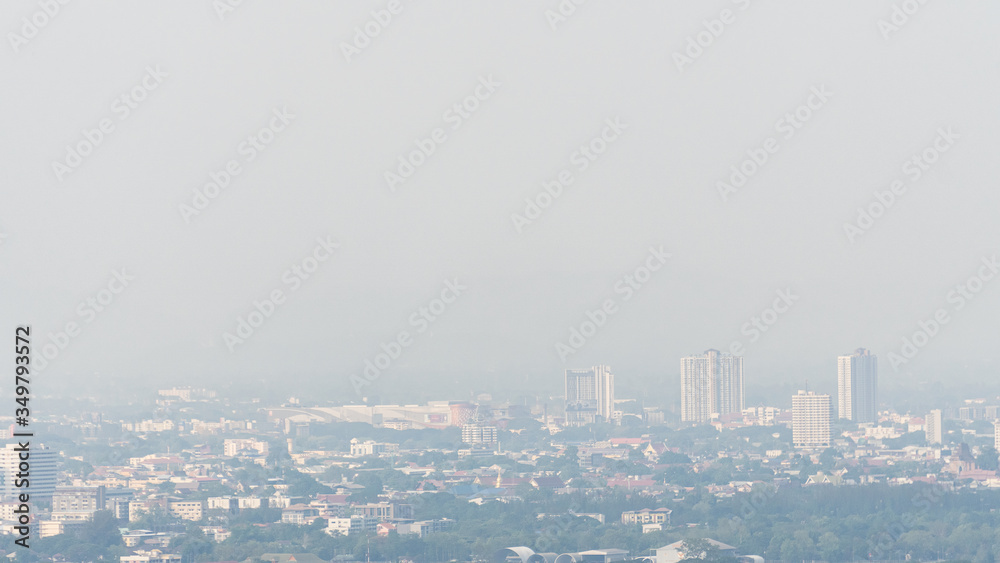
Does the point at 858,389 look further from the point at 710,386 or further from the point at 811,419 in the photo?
the point at 811,419

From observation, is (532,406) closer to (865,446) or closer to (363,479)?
(865,446)

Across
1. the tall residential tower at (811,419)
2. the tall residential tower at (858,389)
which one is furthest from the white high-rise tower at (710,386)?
the tall residential tower at (811,419)

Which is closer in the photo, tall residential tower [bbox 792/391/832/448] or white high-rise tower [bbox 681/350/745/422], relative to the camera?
tall residential tower [bbox 792/391/832/448]

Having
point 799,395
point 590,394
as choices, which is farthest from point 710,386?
point 799,395

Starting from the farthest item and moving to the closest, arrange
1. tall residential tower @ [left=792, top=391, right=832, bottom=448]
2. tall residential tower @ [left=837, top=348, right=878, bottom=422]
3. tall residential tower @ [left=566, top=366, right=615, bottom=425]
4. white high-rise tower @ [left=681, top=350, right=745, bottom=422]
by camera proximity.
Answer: tall residential tower @ [left=566, top=366, right=615, bottom=425] < white high-rise tower @ [left=681, top=350, right=745, bottom=422] < tall residential tower @ [left=837, top=348, right=878, bottom=422] < tall residential tower @ [left=792, top=391, right=832, bottom=448]

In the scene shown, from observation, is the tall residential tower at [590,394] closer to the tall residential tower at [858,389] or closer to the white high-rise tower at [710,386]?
the white high-rise tower at [710,386]

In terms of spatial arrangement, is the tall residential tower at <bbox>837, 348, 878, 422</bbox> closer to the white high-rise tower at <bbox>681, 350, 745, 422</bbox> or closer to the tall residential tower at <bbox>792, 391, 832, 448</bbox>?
the white high-rise tower at <bbox>681, 350, 745, 422</bbox>

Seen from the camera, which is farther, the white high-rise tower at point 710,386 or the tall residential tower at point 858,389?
the white high-rise tower at point 710,386

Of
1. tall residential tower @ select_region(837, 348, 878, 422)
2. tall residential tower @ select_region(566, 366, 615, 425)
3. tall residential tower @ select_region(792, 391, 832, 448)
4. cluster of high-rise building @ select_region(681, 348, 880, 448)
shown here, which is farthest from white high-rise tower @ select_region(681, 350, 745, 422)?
tall residential tower @ select_region(792, 391, 832, 448)

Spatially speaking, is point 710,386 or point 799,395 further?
point 710,386

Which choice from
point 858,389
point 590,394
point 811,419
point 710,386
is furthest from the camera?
point 590,394

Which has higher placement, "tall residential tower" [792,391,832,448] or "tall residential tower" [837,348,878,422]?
"tall residential tower" [837,348,878,422]
